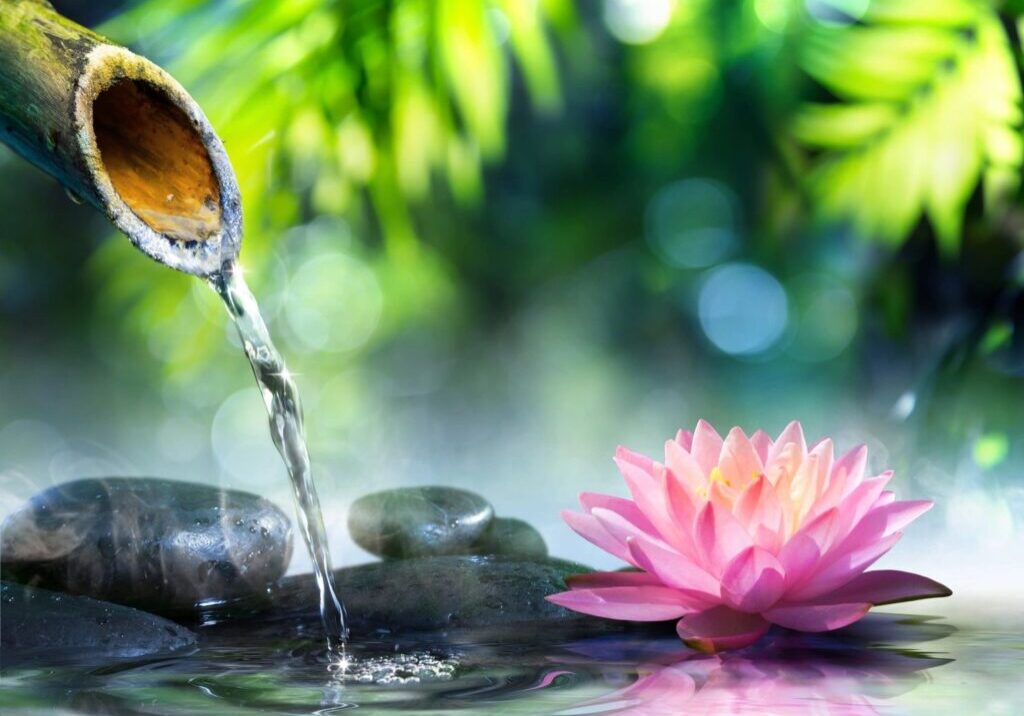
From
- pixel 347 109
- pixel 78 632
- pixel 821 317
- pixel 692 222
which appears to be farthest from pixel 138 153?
pixel 821 317

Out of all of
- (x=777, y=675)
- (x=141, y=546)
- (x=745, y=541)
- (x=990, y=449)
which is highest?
(x=990, y=449)

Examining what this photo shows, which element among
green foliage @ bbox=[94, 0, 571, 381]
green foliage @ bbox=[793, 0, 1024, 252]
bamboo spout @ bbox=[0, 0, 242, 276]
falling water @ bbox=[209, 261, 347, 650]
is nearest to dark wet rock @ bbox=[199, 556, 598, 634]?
falling water @ bbox=[209, 261, 347, 650]

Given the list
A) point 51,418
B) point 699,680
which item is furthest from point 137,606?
point 699,680

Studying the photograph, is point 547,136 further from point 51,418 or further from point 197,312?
point 51,418

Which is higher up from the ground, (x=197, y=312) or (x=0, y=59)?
(x=197, y=312)

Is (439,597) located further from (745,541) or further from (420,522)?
(745,541)
